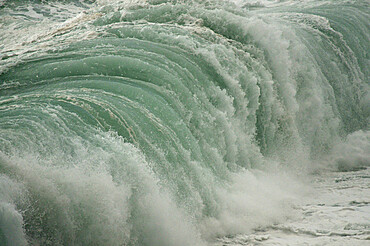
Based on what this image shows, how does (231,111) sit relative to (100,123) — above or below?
below

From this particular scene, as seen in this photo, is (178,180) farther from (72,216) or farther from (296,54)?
(296,54)

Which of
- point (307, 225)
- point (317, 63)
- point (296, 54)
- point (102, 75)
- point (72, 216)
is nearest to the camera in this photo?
point (72, 216)

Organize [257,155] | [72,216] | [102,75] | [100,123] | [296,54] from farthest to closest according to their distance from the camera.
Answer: [296,54] → [257,155] → [102,75] → [100,123] → [72,216]

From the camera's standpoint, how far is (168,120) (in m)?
4.54

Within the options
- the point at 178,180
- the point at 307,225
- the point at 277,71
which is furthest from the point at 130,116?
the point at 277,71

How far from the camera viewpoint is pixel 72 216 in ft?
10.1

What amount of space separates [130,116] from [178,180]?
2.27 feet

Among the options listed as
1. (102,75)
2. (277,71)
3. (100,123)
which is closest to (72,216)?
(100,123)

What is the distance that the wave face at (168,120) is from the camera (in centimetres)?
320

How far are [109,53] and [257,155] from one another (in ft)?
6.62

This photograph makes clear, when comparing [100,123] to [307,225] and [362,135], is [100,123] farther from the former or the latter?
[362,135]

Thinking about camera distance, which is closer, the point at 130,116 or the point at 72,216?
the point at 72,216

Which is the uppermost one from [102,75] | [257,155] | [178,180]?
[102,75]

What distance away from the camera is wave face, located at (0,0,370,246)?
320 cm
